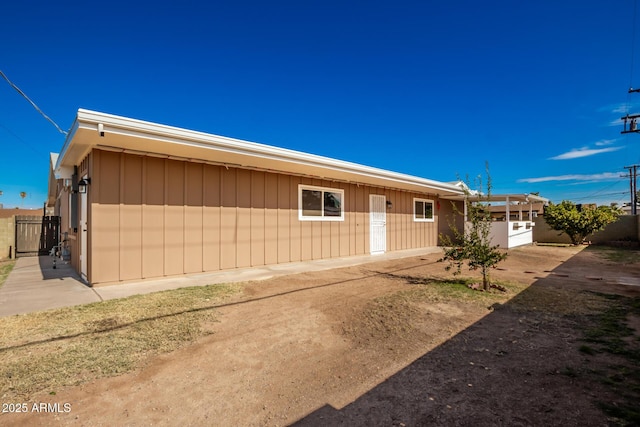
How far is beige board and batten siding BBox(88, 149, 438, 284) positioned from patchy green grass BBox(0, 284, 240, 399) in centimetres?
152

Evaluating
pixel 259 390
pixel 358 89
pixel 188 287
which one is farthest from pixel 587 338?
pixel 358 89

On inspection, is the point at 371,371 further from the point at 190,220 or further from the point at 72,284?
the point at 72,284

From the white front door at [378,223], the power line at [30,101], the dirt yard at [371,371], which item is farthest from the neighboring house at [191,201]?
the dirt yard at [371,371]

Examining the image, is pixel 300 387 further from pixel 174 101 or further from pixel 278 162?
pixel 174 101

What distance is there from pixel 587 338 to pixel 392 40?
37.5ft

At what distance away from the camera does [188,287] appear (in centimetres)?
527

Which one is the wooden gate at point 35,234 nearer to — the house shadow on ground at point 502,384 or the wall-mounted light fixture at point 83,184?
the wall-mounted light fixture at point 83,184

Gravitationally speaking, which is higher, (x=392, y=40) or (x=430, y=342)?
(x=392, y=40)

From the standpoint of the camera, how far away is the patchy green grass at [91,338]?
7.68ft

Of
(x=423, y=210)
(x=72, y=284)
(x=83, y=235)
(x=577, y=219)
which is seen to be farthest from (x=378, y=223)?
(x=577, y=219)

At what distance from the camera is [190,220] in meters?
6.31

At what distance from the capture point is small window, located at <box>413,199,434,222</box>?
12539 mm

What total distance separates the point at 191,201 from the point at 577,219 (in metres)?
16.8

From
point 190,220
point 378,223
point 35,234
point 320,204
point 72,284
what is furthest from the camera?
point 378,223
